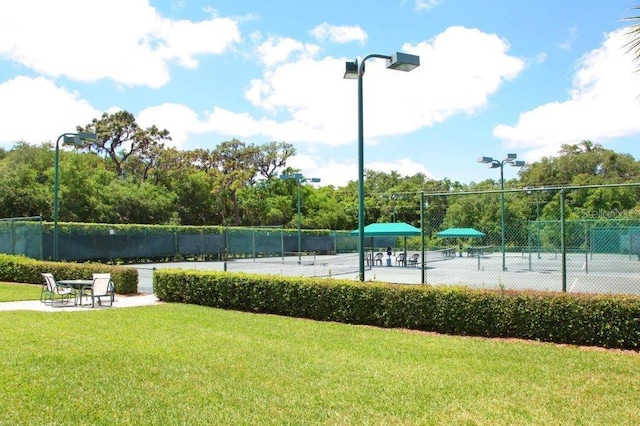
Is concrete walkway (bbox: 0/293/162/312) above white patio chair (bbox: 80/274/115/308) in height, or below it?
below

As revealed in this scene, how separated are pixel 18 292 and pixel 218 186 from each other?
38818 millimetres

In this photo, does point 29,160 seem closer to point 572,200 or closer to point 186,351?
point 186,351

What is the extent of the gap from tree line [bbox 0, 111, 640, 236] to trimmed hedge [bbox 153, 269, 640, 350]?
16.0 metres

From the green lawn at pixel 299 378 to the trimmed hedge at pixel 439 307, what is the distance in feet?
1.55

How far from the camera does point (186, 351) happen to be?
7602mm

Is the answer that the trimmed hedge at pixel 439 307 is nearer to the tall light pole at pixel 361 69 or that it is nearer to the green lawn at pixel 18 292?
the tall light pole at pixel 361 69

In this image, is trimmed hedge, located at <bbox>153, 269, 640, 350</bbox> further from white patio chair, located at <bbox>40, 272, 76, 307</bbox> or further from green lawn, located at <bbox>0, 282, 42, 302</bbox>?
green lawn, located at <bbox>0, 282, 42, 302</bbox>

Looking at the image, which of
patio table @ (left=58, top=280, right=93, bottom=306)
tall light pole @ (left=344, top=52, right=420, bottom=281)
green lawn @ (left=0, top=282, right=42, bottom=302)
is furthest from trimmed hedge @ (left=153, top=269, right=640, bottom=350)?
green lawn @ (left=0, top=282, right=42, bottom=302)

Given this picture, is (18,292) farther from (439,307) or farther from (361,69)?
(439,307)

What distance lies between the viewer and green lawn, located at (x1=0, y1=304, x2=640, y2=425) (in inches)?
195

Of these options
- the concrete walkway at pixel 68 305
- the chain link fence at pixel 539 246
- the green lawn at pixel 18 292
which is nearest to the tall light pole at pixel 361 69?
the chain link fence at pixel 539 246

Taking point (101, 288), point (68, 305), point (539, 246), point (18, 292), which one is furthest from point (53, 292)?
point (539, 246)

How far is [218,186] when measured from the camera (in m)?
54.5

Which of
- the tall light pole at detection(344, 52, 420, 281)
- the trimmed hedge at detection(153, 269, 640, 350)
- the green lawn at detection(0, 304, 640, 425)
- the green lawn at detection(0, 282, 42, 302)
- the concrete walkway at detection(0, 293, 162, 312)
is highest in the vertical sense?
the tall light pole at detection(344, 52, 420, 281)
